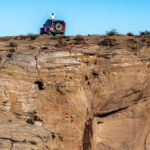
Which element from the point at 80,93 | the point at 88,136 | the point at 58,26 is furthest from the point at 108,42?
the point at 58,26

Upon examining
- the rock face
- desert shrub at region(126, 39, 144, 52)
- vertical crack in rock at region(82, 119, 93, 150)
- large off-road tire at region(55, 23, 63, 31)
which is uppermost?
large off-road tire at region(55, 23, 63, 31)

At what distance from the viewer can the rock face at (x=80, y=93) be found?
38.8ft

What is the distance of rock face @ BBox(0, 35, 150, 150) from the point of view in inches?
466

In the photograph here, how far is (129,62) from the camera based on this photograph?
12945 mm

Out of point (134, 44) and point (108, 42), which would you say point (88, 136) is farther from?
point (134, 44)

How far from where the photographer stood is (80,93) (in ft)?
40.1

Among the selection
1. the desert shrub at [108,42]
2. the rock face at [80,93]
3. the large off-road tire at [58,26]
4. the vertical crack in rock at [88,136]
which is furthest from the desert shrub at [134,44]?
the large off-road tire at [58,26]

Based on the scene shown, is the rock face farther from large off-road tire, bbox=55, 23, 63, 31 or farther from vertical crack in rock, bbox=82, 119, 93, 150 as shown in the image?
large off-road tire, bbox=55, 23, 63, 31

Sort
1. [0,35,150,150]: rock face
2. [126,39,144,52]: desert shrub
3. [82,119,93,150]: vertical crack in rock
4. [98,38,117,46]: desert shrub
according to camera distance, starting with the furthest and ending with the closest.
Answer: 1. [98,38,117,46]: desert shrub
2. [126,39,144,52]: desert shrub
3. [82,119,93,150]: vertical crack in rock
4. [0,35,150,150]: rock face

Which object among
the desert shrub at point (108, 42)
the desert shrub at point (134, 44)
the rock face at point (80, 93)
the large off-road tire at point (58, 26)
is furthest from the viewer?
the large off-road tire at point (58, 26)

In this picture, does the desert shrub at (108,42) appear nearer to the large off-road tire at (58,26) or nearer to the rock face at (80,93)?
the rock face at (80,93)

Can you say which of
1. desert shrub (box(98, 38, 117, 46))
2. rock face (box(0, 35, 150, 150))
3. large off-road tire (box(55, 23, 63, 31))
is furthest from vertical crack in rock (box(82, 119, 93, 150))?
large off-road tire (box(55, 23, 63, 31))

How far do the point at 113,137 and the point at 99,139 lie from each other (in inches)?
28.3

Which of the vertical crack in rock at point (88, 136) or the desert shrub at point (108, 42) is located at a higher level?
the desert shrub at point (108, 42)
